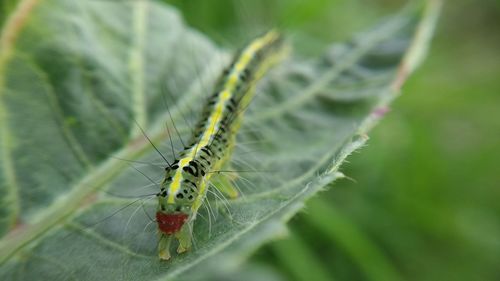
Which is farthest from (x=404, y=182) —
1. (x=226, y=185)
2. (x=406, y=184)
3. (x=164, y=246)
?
(x=164, y=246)

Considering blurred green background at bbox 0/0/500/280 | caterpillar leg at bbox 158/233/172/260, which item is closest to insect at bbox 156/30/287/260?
caterpillar leg at bbox 158/233/172/260

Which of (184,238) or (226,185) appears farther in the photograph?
(226,185)

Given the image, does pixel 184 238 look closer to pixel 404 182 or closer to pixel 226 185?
pixel 226 185

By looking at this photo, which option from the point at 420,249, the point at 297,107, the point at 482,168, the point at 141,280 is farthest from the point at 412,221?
the point at 141,280

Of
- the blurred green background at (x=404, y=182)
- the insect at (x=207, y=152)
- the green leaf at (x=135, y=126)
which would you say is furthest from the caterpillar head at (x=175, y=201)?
the blurred green background at (x=404, y=182)

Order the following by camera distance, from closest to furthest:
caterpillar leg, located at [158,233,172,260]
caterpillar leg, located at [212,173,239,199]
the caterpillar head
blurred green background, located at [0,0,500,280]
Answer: caterpillar leg, located at [158,233,172,260] < the caterpillar head < caterpillar leg, located at [212,173,239,199] < blurred green background, located at [0,0,500,280]

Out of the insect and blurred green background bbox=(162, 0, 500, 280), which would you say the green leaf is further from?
blurred green background bbox=(162, 0, 500, 280)
